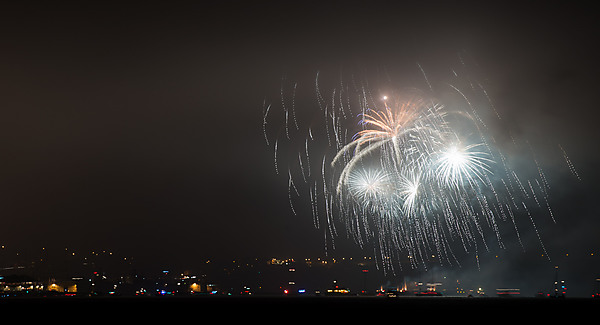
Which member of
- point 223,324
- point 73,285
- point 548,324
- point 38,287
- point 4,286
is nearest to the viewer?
point 223,324

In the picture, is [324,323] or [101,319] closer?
[324,323]

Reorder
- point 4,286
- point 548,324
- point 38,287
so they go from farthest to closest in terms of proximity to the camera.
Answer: point 38,287
point 4,286
point 548,324

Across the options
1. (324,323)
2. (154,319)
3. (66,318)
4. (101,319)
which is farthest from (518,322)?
(66,318)

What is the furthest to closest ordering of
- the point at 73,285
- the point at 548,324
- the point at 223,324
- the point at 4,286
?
the point at 73,285 < the point at 4,286 < the point at 548,324 < the point at 223,324

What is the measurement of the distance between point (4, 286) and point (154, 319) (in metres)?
127

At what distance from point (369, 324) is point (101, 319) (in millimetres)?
21121

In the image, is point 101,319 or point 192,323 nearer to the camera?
point 192,323

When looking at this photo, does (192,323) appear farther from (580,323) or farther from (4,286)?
(4,286)

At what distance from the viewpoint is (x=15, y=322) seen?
39.9 m

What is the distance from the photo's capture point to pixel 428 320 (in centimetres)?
4384

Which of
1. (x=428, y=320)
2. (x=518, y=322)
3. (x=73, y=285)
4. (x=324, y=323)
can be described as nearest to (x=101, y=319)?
(x=324, y=323)

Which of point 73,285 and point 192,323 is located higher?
point 73,285

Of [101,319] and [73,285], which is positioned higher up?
[73,285]

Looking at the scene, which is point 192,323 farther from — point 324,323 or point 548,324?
point 548,324
